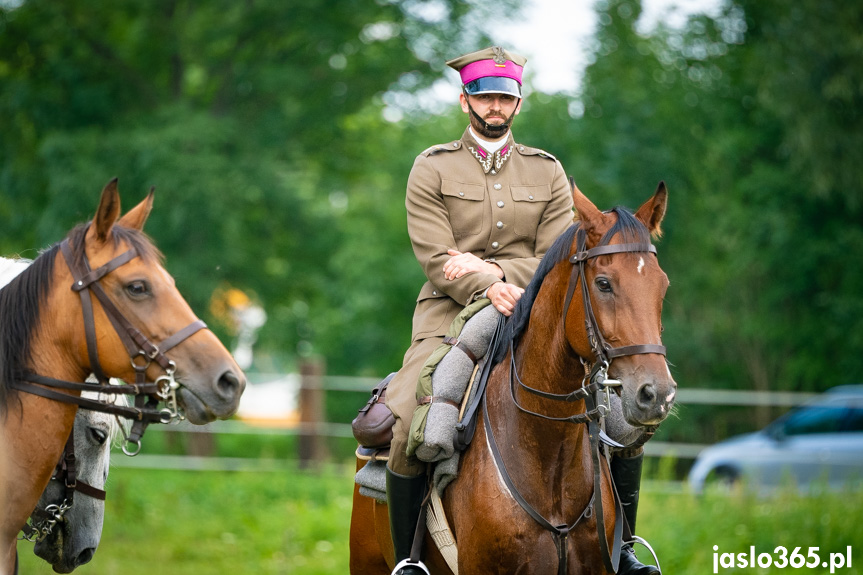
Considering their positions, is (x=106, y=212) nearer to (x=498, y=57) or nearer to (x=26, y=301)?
(x=26, y=301)

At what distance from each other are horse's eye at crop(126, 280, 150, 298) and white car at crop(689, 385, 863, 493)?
10.5 meters

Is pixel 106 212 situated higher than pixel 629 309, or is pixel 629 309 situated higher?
pixel 106 212

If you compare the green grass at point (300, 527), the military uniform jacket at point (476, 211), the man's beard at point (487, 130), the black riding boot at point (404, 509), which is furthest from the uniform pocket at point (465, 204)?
Answer: the green grass at point (300, 527)

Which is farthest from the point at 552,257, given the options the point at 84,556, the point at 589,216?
the point at 84,556

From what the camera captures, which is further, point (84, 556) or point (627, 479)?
point (84, 556)

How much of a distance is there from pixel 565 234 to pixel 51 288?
2134 mm

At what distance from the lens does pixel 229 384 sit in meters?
3.66

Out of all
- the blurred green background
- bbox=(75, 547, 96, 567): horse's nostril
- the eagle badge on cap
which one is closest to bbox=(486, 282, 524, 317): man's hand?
the eagle badge on cap

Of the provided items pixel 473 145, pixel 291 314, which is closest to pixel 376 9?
pixel 291 314

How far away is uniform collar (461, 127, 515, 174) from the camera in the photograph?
4.70 m

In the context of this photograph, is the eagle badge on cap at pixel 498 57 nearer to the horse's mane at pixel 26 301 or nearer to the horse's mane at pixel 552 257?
the horse's mane at pixel 552 257

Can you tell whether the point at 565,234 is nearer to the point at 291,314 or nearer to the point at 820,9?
the point at 820,9

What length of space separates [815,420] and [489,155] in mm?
10919

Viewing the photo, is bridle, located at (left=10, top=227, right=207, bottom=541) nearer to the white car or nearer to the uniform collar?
the uniform collar
